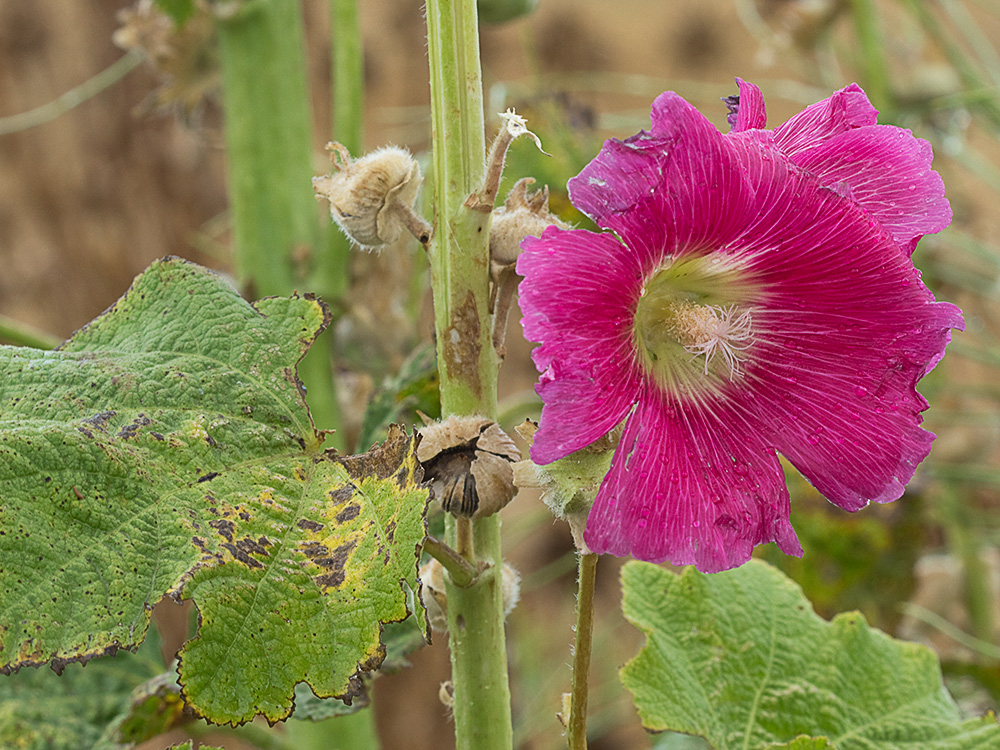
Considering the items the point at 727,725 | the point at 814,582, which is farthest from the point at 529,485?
the point at 814,582

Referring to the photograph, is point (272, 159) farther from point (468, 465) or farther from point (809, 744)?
point (809, 744)

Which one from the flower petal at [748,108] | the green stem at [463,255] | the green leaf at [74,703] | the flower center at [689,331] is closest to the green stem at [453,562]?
the green stem at [463,255]

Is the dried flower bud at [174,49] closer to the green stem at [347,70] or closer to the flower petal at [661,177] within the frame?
the green stem at [347,70]

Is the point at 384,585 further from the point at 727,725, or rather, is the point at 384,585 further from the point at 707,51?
the point at 707,51

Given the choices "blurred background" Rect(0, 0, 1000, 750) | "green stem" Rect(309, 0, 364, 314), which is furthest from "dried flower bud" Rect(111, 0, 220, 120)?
"green stem" Rect(309, 0, 364, 314)

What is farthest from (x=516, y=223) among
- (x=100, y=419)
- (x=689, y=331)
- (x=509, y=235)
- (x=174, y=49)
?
(x=174, y=49)
